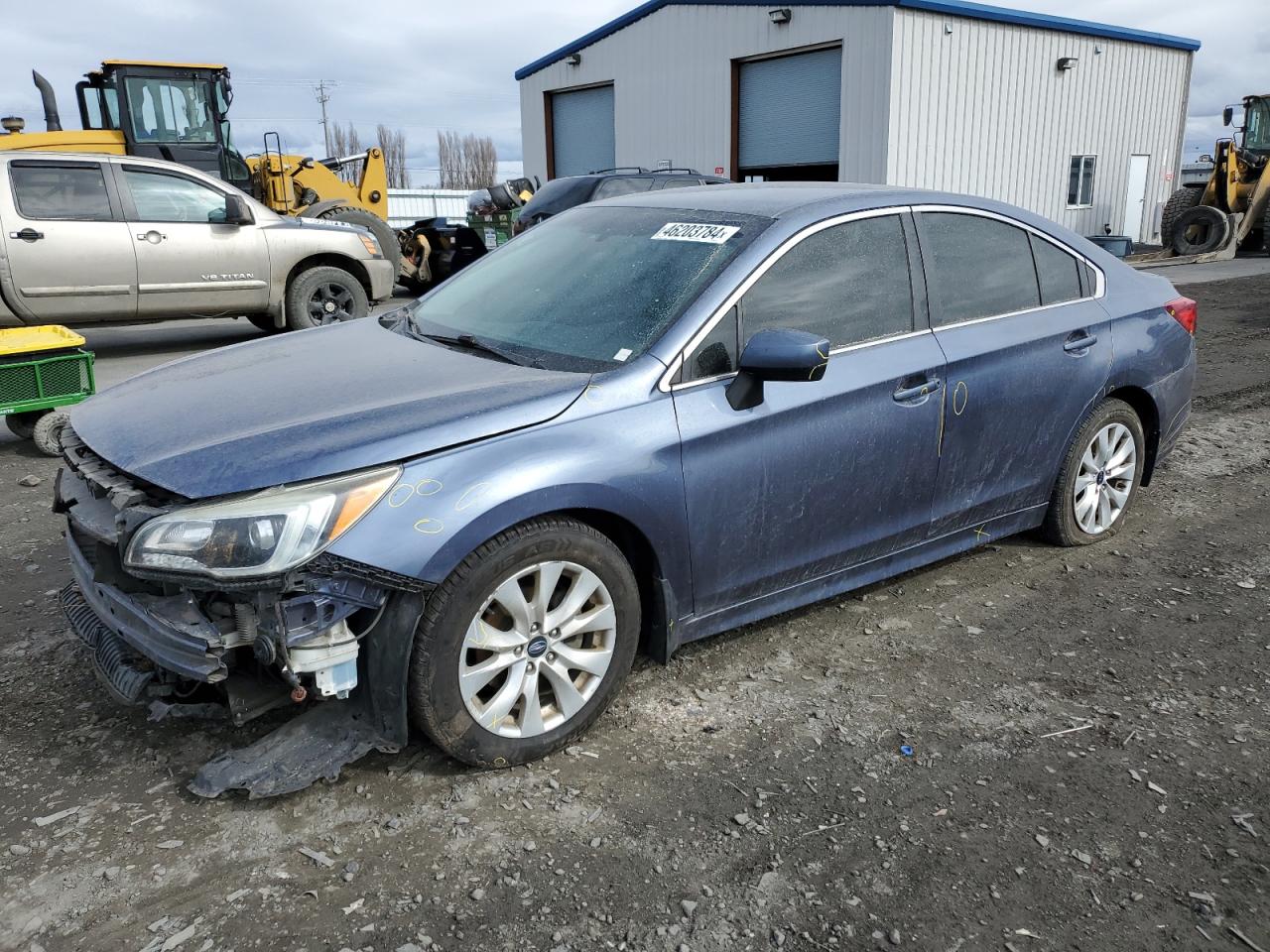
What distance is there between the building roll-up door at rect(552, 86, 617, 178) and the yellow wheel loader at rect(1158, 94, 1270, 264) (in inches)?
474

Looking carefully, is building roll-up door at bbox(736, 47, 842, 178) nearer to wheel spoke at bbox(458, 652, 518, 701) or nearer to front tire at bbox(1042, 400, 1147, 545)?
front tire at bbox(1042, 400, 1147, 545)

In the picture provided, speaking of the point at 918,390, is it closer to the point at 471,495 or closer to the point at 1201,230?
the point at 471,495

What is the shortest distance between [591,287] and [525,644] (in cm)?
135

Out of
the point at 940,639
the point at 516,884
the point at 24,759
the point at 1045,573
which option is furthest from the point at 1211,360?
the point at 24,759

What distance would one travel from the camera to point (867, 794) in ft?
9.33

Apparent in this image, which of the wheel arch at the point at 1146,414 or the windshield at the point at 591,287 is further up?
the windshield at the point at 591,287

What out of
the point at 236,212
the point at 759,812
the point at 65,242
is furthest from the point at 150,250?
the point at 759,812

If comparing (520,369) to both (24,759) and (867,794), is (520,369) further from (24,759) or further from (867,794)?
(24,759)

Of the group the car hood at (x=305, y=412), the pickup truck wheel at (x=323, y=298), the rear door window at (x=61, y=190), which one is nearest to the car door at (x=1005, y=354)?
the car hood at (x=305, y=412)

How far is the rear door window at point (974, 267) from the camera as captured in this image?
12.6ft

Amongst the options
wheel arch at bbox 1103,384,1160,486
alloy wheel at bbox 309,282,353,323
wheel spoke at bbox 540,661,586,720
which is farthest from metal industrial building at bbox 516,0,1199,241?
wheel spoke at bbox 540,661,586,720

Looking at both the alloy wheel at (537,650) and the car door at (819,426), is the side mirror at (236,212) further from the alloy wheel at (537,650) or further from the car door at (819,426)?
the alloy wheel at (537,650)

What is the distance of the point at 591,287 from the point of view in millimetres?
3574

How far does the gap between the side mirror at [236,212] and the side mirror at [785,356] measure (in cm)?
806
